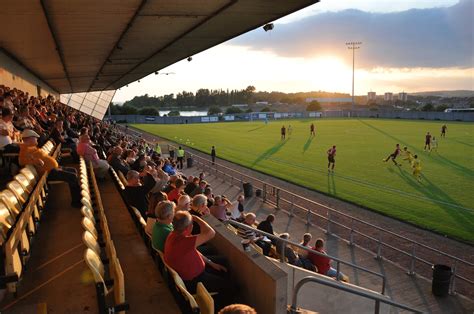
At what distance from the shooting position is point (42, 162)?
269 inches

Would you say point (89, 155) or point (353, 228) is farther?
point (353, 228)

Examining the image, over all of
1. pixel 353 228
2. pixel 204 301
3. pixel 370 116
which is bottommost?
pixel 353 228

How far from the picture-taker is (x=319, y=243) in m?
8.77

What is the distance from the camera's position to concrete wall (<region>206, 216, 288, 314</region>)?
3842mm

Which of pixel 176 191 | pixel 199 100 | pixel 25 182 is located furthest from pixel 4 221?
pixel 199 100

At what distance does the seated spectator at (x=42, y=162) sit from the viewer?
6.74 m

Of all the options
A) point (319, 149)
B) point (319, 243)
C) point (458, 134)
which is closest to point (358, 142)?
point (319, 149)

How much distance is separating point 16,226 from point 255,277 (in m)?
2.48

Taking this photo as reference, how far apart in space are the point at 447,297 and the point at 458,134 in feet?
136

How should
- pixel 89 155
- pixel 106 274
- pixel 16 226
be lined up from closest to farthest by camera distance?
pixel 16 226 < pixel 106 274 < pixel 89 155

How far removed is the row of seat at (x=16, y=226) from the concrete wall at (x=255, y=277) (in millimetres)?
2219

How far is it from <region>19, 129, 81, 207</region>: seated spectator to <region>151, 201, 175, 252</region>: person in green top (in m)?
2.90

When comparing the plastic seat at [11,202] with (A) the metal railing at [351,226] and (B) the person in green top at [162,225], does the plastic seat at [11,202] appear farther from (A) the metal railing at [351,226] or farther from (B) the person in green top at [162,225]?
(A) the metal railing at [351,226]

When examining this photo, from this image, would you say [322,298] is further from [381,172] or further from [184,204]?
[381,172]
